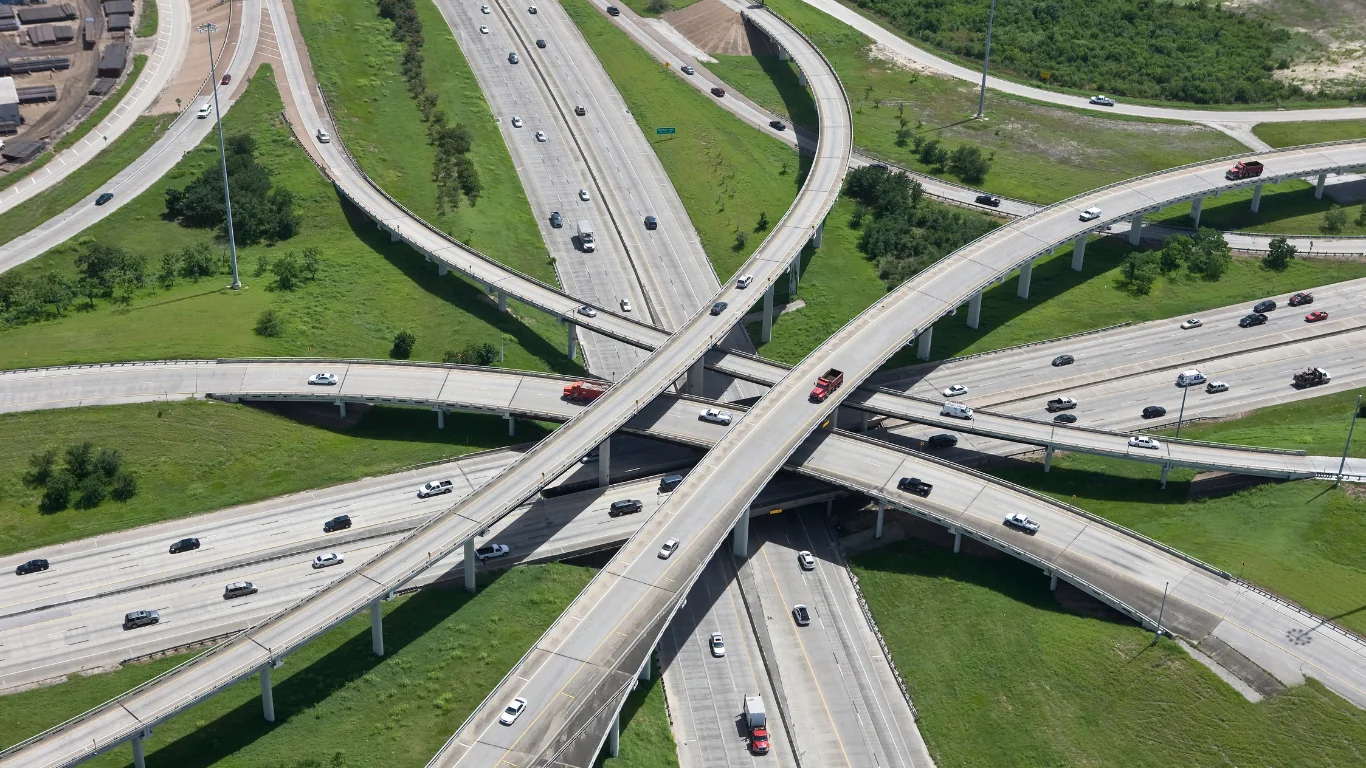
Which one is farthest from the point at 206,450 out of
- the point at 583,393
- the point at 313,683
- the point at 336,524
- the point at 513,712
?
the point at 513,712

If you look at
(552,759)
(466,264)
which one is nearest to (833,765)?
(552,759)

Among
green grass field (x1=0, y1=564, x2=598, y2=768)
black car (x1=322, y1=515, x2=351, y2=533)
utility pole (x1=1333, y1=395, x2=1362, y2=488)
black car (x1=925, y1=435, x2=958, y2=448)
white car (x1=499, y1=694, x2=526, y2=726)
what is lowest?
green grass field (x1=0, y1=564, x2=598, y2=768)

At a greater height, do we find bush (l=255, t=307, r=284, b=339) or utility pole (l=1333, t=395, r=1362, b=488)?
bush (l=255, t=307, r=284, b=339)

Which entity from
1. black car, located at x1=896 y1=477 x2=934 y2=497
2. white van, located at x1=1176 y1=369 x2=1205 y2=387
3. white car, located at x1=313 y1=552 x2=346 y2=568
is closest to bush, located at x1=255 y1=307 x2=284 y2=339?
white car, located at x1=313 y1=552 x2=346 y2=568

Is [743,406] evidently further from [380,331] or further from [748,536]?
[380,331]

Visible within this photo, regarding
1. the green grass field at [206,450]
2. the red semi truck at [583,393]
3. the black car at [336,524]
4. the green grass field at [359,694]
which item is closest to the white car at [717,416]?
the red semi truck at [583,393]

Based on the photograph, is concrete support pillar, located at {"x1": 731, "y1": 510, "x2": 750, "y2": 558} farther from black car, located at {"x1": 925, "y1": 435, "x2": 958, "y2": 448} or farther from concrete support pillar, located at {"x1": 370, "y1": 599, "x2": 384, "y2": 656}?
concrete support pillar, located at {"x1": 370, "y1": 599, "x2": 384, "y2": 656}

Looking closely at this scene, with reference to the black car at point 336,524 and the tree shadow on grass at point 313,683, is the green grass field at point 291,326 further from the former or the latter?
the tree shadow on grass at point 313,683
